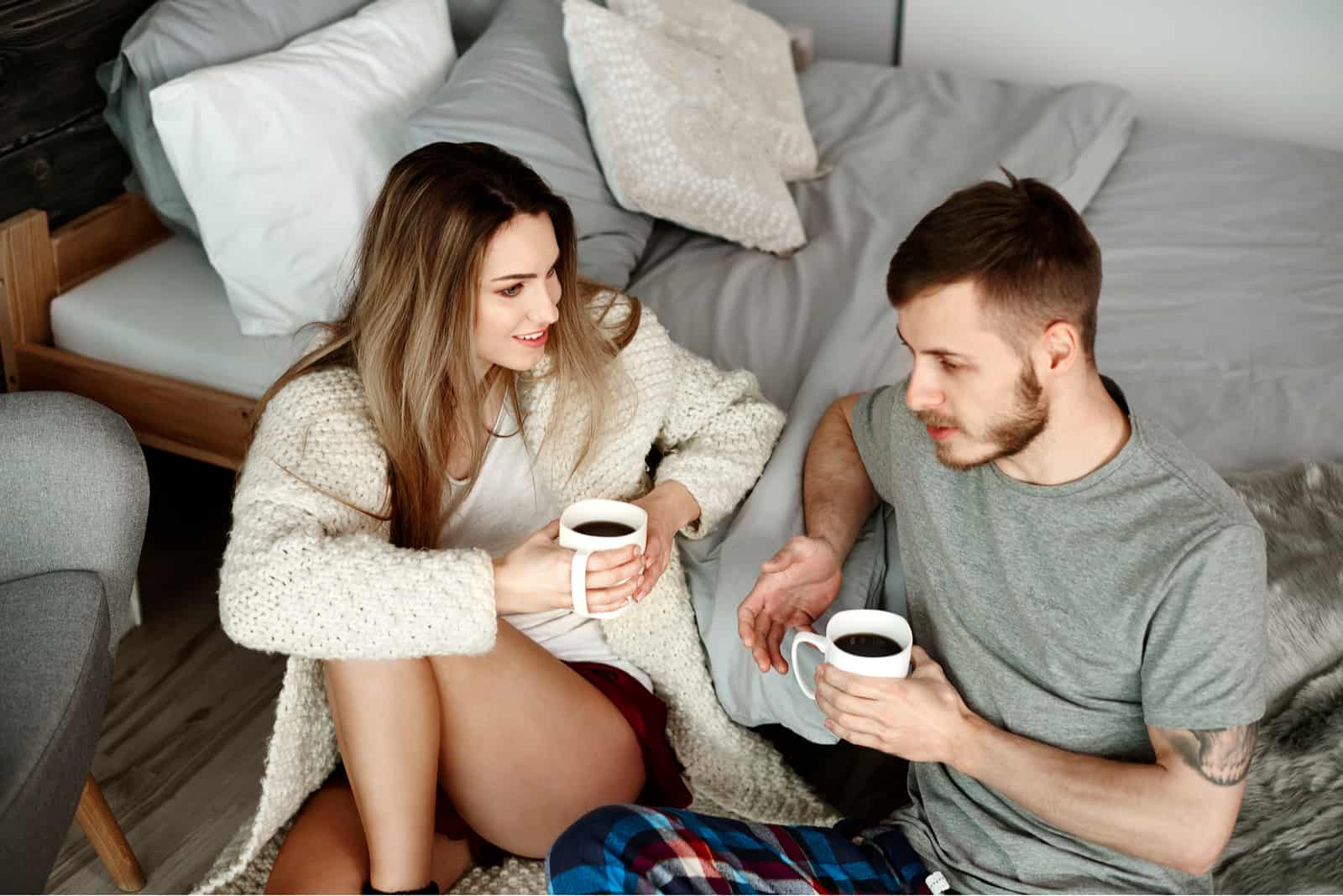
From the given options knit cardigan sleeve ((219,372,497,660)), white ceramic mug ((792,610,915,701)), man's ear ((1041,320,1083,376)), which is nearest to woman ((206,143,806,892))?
knit cardigan sleeve ((219,372,497,660))

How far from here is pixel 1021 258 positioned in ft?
3.83

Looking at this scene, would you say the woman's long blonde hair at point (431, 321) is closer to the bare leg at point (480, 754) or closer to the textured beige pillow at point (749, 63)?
the bare leg at point (480, 754)

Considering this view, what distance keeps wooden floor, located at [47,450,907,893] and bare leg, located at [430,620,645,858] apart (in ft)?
1.39

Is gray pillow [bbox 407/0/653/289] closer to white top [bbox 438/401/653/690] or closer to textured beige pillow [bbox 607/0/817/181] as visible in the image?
textured beige pillow [bbox 607/0/817/181]

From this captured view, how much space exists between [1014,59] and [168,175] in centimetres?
211

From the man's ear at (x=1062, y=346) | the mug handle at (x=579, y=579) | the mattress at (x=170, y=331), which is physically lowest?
the mattress at (x=170, y=331)

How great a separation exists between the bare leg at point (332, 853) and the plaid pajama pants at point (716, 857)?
0.31m

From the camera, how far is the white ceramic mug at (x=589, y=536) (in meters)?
1.29

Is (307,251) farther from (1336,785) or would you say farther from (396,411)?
(1336,785)

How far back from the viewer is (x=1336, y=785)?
130 centimetres

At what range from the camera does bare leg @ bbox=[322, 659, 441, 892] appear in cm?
140

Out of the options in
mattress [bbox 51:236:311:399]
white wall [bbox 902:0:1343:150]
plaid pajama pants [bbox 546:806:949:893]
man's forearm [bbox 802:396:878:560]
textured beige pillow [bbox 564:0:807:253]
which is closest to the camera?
plaid pajama pants [bbox 546:806:949:893]

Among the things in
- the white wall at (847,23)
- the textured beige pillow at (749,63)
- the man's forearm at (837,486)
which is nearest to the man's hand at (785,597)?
the man's forearm at (837,486)

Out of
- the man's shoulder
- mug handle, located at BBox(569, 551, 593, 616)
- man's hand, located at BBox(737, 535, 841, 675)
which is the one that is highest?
the man's shoulder
